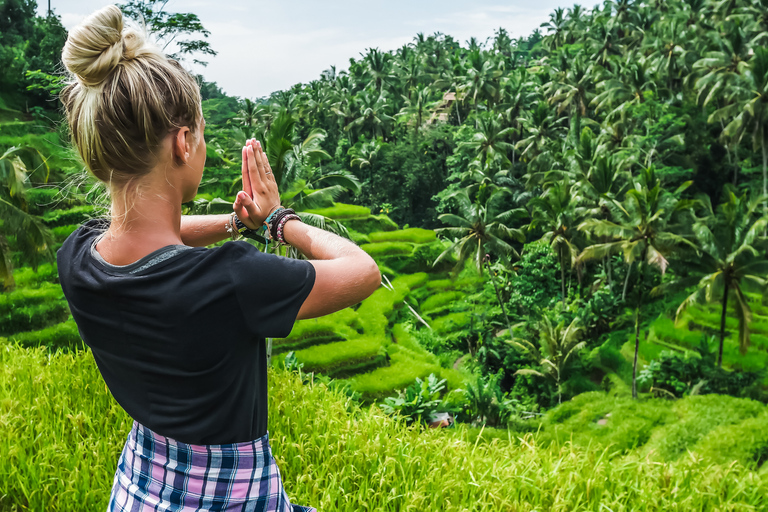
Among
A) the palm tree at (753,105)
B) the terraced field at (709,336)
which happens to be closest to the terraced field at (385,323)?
the terraced field at (709,336)

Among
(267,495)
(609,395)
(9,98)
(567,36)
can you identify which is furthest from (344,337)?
(567,36)

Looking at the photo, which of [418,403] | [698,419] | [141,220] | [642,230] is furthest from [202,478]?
[642,230]

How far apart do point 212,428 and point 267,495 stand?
0.23 metres

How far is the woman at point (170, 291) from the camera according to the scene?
1039 millimetres

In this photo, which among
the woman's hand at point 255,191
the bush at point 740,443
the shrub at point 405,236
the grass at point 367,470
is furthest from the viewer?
the shrub at point 405,236

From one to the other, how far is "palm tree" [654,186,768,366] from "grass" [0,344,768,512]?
17.6 meters

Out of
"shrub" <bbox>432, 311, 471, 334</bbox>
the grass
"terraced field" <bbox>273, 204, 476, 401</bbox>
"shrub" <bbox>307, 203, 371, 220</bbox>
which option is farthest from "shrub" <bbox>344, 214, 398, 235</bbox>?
the grass

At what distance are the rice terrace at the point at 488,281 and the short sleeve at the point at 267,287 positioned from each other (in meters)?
0.02

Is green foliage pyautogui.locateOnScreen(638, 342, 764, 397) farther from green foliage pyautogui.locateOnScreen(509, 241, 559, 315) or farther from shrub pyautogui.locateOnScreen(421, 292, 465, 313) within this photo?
shrub pyautogui.locateOnScreen(421, 292, 465, 313)

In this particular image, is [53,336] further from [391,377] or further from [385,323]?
[385,323]

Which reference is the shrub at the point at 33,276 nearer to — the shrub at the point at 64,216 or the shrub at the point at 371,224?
the shrub at the point at 64,216

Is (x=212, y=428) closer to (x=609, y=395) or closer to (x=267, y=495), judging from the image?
Result: (x=267, y=495)

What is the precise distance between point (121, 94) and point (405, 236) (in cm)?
3434

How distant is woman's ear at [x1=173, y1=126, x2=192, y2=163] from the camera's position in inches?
43.7
